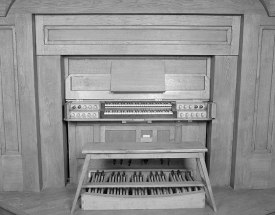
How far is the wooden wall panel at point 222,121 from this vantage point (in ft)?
9.62

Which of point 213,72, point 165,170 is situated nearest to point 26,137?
point 165,170

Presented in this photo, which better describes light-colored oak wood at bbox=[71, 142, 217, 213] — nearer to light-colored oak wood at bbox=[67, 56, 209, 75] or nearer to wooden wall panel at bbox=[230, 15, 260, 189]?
wooden wall panel at bbox=[230, 15, 260, 189]

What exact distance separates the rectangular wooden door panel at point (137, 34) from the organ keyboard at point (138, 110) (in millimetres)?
576

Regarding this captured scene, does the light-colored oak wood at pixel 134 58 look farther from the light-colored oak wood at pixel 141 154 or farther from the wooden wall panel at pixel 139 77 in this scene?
the light-colored oak wood at pixel 141 154

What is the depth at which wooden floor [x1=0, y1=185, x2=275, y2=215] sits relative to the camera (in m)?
2.53

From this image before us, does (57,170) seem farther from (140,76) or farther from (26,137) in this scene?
(140,76)

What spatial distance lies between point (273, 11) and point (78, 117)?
2.42m

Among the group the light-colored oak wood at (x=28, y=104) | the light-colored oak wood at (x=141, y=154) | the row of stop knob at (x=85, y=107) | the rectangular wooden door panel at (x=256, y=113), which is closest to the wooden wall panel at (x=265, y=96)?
the rectangular wooden door panel at (x=256, y=113)

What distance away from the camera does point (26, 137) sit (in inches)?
113

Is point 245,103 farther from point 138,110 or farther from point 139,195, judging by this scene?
point 139,195

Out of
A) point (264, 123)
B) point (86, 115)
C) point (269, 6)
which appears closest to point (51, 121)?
point (86, 115)

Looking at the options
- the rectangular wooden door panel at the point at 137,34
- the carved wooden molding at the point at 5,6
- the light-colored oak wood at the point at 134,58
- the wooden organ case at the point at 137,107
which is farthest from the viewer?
the light-colored oak wood at the point at 134,58

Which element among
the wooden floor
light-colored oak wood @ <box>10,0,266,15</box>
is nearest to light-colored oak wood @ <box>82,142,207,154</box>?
the wooden floor

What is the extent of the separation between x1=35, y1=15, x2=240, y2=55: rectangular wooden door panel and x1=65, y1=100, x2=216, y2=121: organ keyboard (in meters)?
0.58
